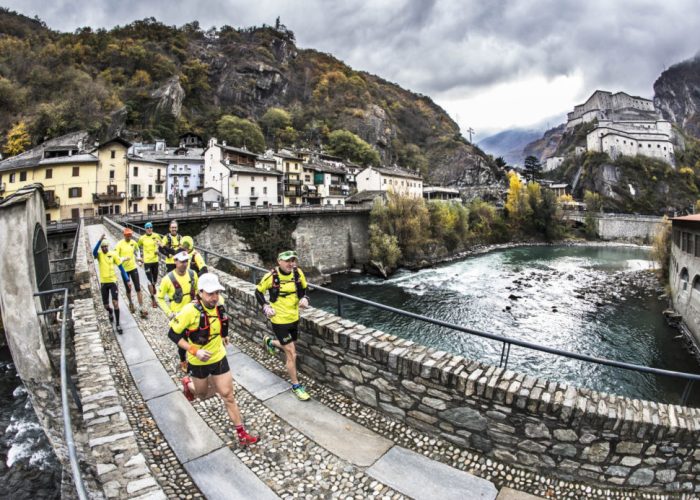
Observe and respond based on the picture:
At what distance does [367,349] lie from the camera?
4684 millimetres

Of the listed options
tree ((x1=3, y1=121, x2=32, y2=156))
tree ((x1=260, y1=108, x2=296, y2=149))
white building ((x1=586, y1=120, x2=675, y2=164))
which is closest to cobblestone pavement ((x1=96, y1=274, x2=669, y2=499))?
tree ((x1=3, y1=121, x2=32, y2=156))

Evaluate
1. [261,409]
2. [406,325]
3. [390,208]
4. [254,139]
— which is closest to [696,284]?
[406,325]

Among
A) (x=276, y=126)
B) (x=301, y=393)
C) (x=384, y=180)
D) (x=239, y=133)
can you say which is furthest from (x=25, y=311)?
(x=276, y=126)

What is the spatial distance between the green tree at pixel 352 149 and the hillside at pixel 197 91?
17.0 feet

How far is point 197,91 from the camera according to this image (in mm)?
87000

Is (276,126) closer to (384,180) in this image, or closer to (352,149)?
(352,149)

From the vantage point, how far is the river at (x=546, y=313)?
1566 cm

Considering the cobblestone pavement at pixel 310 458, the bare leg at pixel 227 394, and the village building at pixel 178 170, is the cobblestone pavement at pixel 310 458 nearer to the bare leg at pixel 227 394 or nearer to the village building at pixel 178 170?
the bare leg at pixel 227 394

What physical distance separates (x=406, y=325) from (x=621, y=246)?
203 feet

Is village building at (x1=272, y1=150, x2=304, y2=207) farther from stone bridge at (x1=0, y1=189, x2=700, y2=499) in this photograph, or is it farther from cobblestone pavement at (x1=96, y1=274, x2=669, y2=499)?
cobblestone pavement at (x1=96, y1=274, x2=669, y2=499)

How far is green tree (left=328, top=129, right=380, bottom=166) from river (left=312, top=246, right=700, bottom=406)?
46.4 metres

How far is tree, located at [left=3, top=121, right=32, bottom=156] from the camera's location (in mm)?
43531

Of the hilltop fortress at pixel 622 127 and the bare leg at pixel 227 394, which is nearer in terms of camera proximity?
the bare leg at pixel 227 394

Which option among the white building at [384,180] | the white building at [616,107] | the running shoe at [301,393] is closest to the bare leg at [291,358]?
the running shoe at [301,393]
